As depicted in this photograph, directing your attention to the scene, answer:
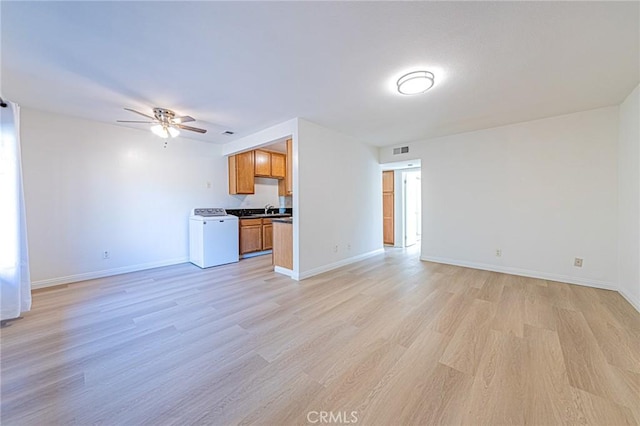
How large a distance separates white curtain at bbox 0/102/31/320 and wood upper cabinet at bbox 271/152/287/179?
13.1 ft

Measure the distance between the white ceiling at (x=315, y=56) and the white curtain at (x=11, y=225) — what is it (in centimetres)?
55

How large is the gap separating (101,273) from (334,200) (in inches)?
154

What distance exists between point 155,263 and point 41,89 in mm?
2805

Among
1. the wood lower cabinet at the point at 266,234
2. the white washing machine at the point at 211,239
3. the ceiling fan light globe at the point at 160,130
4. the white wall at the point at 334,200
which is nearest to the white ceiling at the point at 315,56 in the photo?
the ceiling fan light globe at the point at 160,130

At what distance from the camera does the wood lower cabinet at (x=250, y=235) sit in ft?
16.8

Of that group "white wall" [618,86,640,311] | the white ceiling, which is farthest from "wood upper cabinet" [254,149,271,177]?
"white wall" [618,86,640,311]

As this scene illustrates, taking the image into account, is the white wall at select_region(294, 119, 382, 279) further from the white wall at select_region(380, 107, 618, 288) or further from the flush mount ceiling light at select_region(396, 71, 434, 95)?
the flush mount ceiling light at select_region(396, 71, 434, 95)

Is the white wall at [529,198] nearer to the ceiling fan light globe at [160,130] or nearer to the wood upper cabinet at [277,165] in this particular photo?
the wood upper cabinet at [277,165]

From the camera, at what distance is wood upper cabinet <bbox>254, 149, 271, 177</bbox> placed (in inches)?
221

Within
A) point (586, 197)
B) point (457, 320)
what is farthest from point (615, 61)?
point (457, 320)

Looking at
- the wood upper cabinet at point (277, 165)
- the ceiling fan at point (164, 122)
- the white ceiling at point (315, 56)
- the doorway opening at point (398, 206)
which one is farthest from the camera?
the doorway opening at point (398, 206)

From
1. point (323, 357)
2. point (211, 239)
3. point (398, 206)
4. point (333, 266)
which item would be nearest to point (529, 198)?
point (398, 206)

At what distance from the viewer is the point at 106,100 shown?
2.85 m

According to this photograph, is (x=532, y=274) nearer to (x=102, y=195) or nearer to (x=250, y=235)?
(x=250, y=235)
